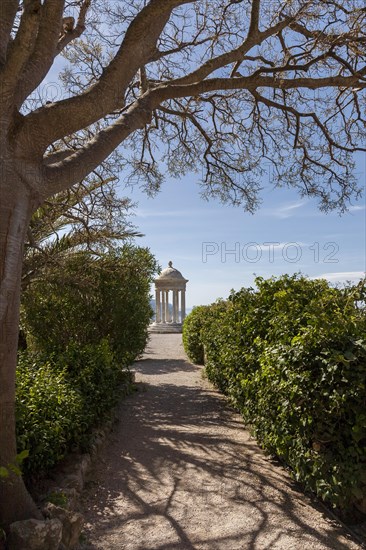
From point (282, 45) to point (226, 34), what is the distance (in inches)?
36.2

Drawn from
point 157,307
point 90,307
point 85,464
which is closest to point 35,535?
point 85,464

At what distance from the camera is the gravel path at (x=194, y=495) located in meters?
3.56

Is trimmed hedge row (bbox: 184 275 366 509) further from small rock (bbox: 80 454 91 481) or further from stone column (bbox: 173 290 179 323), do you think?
stone column (bbox: 173 290 179 323)

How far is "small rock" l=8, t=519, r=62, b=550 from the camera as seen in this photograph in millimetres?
2877

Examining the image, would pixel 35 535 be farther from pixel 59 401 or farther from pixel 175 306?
pixel 175 306

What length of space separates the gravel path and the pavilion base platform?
23.6m

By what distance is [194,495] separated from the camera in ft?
14.5

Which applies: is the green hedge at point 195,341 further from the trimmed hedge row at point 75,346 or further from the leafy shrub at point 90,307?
the leafy shrub at point 90,307

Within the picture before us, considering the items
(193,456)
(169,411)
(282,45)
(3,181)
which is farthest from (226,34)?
(169,411)

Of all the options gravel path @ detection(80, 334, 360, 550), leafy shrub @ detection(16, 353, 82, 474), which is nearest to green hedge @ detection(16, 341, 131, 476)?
leafy shrub @ detection(16, 353, 82, 474)

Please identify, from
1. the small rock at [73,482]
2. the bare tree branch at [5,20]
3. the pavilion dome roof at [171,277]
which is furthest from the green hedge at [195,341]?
the pavilion dome roof at [171,277]

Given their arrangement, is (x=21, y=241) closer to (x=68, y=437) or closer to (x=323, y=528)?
(x=68, y=437)

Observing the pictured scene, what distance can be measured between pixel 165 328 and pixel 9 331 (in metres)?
28.4

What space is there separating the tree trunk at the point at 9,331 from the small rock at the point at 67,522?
141 mm
